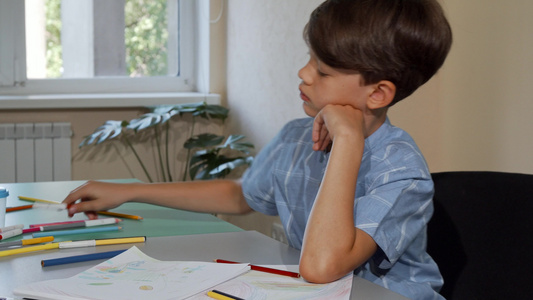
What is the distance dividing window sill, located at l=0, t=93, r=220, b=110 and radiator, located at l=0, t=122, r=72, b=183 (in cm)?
10

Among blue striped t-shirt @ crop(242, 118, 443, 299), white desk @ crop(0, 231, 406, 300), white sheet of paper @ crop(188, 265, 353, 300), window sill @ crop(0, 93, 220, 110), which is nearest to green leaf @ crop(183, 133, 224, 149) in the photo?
window sill @ crop(0, 93, 220, 110)

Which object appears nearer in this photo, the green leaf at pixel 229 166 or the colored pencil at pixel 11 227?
the colored pencil at pixel 11 227

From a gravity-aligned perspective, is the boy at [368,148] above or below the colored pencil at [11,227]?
above

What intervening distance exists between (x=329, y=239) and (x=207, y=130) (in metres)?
2.45

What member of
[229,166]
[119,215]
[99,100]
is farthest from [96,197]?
[99,100]

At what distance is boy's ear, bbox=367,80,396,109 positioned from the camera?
1.10 meters

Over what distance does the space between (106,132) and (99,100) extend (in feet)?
0.89

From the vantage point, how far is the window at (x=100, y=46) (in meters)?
3.18

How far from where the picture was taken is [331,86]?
1107 millimetres

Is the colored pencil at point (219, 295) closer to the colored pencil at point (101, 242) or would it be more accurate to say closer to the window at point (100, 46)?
the colored pencil at point (101, 242)

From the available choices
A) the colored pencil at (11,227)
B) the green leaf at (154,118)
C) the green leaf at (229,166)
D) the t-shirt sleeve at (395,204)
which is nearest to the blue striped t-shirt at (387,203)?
the t-shirt sleeve at (395,204)

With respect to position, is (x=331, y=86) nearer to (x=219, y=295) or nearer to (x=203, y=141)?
(x=219, y=295)

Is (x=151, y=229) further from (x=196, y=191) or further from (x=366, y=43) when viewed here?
(x=366, y=43)

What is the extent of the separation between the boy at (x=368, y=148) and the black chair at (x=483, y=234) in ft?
0.22
